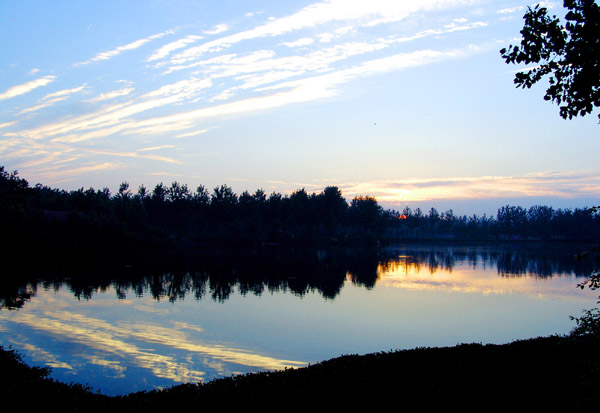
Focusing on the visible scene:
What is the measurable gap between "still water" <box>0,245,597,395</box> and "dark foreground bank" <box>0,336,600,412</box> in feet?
13.9

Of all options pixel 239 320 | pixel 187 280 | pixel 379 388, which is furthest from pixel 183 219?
pixel 379 388

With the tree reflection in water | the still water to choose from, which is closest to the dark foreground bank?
the still water

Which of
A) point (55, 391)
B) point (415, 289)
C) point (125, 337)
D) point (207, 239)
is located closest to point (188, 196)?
point (207, 239)

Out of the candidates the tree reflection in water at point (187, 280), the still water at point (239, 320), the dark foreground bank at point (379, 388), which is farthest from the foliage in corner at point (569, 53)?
the tree reflection in water at point (187, 280)

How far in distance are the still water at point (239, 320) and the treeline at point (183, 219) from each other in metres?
23.7

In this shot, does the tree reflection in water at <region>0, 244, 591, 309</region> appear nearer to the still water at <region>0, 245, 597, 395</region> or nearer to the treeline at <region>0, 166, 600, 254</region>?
the still water at <region>0, 245, 597, 395</region>

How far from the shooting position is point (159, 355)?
16.4 metres

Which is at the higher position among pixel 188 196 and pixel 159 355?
pixel 188 196

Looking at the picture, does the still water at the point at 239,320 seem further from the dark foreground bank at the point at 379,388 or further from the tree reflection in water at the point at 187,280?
the dark foreground bank at the point at 379,388

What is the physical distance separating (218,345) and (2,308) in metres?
13.3

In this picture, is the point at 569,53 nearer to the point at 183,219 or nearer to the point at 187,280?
the point at 187,280

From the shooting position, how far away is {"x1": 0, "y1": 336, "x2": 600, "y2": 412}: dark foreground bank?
8.21 meters

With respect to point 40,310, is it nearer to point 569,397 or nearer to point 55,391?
point 55,391

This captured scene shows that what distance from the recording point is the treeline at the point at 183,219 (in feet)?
193
